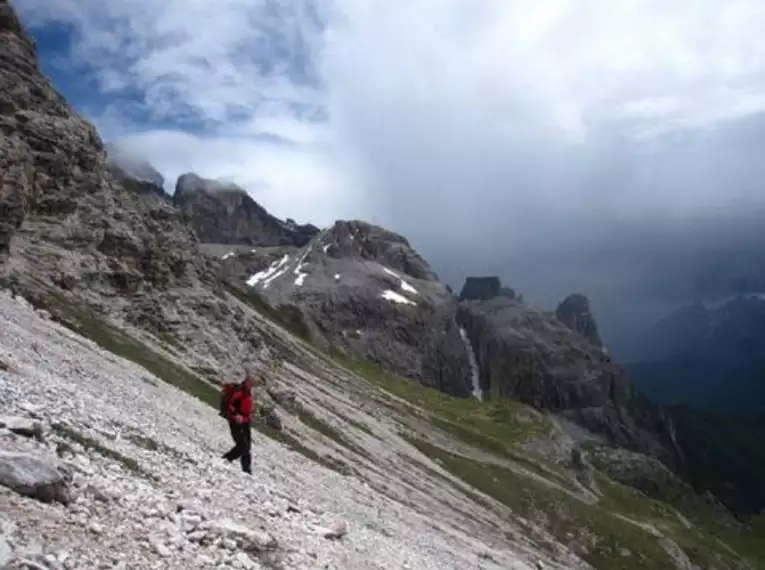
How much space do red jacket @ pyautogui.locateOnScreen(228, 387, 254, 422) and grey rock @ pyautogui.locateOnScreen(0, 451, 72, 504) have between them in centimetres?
1440

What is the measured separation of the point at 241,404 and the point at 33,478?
50.6 feet

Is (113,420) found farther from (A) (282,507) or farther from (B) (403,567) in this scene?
(B) (403,567)

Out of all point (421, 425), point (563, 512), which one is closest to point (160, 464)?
point (563, 512)

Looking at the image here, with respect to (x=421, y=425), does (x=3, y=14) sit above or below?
above

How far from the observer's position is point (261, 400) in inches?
2958

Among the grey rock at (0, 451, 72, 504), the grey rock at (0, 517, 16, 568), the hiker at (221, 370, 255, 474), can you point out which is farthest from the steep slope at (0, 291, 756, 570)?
the hiker at (221, 370, 255, 474)

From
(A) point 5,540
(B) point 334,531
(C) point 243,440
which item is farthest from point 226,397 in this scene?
(A) point 5,540

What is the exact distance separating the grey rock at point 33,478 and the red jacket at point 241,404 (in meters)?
14.4

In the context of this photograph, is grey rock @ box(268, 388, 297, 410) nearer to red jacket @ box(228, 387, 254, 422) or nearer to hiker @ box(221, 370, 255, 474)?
hiker @ box(221, 370, 255, 474)

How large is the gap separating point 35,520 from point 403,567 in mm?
16048

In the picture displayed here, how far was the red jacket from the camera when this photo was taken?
31.1 metres

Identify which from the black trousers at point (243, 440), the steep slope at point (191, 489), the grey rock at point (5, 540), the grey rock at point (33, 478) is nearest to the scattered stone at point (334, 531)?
the steep slope at point (191, 489)

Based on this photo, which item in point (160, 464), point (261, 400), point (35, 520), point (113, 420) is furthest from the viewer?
point (261, 400)

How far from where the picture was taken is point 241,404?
102 ft
